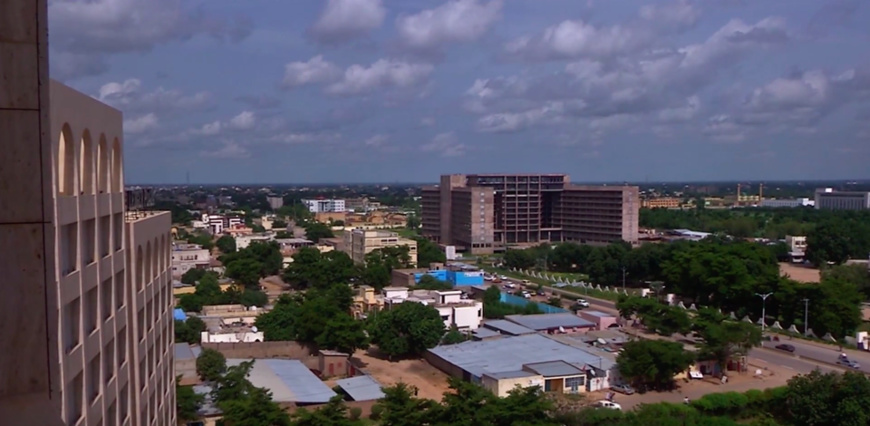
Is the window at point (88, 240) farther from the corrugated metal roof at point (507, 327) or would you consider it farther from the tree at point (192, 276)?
the tree at point (192, 276)

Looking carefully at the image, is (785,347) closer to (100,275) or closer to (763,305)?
(763,305)

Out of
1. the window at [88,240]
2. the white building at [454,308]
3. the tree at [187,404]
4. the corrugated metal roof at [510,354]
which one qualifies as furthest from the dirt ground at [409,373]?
the window at [88,240]

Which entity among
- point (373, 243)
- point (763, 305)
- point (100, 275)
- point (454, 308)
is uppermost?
point (100, 275)

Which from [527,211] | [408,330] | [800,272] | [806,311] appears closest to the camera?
[408,330]

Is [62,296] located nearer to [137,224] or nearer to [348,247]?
[137,224]

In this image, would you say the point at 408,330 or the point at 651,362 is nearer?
the point at 651,362

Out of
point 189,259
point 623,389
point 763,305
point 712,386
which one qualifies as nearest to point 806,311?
point 763,305

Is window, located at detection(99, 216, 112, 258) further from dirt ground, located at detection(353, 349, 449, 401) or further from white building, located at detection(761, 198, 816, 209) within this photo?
white building, located at detection(761, 198, 816, 209)
